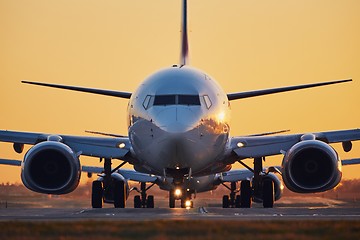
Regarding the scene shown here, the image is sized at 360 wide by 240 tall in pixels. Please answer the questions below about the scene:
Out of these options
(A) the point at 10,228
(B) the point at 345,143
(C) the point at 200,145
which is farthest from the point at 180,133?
(A) the point at 10,228

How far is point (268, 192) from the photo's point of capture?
3650cm

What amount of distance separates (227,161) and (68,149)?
246 inches

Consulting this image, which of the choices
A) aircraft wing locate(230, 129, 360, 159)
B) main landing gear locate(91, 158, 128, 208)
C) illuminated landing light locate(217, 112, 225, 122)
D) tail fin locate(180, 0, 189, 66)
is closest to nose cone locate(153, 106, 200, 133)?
illuminated landing light locate(217, 112, 225, 122)

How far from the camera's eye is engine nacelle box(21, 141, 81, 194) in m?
33.5

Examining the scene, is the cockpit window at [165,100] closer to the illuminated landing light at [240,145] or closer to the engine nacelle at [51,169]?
the engine nacelle at [51,169]

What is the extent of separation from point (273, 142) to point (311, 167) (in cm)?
367

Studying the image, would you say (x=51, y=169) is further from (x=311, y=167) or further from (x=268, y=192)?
(x=311, y=167)

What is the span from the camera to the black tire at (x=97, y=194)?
36719 mm

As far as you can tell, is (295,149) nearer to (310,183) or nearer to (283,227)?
(310,183)

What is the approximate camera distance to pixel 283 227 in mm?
19406

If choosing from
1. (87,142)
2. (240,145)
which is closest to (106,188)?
(87,142)

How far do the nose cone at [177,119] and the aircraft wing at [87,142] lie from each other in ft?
17.1

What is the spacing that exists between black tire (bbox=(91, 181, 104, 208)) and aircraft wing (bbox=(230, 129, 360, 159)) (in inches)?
200

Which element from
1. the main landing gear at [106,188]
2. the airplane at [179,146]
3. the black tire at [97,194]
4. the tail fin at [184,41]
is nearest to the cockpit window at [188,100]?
the airplane at [179,146]
